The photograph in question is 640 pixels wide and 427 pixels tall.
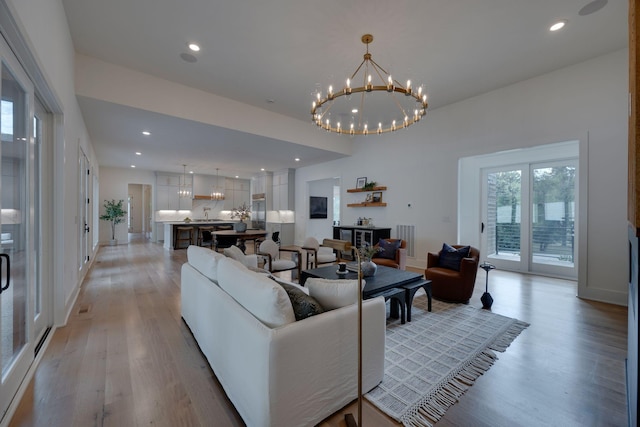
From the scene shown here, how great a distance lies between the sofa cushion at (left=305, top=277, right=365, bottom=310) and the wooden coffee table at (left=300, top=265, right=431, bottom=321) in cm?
102

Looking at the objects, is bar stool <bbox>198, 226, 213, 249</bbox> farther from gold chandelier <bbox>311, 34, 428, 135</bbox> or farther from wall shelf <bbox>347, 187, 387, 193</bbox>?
gold chandelier <bbox>311, 34, 428, 135</bbox>

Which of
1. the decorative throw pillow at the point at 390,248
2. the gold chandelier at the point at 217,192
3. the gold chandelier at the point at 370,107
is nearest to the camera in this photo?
the gold chandelier at the point at 370,107

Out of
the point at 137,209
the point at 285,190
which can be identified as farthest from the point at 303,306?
the point at 137,209

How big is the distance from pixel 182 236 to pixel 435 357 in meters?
8.73

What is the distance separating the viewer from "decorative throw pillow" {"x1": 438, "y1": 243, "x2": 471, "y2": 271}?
3939 mm

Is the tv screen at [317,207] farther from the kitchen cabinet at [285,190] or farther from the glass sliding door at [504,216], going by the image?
the glass sliding door at [504,216]

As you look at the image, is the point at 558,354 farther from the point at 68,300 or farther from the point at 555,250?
the point at 68,300

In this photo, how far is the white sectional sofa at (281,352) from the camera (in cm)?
143

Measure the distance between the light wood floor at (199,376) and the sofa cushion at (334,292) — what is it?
0.69 metres

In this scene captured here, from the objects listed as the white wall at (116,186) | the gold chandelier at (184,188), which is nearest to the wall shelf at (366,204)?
the gold chandelier at (184,188)

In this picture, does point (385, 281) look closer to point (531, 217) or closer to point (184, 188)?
point (531, 217)

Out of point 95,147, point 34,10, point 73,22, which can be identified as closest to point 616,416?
point 34,10

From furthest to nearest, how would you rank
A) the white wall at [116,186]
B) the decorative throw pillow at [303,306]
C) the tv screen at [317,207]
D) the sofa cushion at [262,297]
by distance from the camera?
the white wall at [116,186]
the tv screen at [317,207]
the decorative throw pillow at [303,306]
the sofa cushion at [262,297]

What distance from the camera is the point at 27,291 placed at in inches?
87.7
